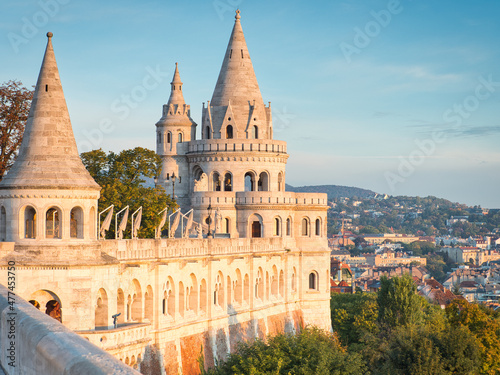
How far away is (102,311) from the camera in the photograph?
32500 millimetres

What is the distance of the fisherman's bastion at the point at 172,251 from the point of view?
30219mm

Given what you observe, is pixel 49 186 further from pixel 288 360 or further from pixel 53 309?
pixel 288 360

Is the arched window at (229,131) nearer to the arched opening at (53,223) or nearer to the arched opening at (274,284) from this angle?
the arched opening at (274,284)

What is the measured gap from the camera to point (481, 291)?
19712 centimetres

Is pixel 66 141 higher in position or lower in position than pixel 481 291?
higher

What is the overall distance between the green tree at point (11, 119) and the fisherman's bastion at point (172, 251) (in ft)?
22.9

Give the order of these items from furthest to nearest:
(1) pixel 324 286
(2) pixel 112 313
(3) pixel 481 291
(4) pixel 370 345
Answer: (3) pixel 481 291 → (1) pixel 324 286 → (4) pixel 370 345 → (2) pixel 112 313

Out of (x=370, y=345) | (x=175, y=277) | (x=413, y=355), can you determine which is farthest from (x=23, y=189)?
(x=370, y=345)

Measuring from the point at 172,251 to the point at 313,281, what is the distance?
2584 centimetres

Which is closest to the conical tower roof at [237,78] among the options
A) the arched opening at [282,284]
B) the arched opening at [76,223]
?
the arched opening at [282,284]

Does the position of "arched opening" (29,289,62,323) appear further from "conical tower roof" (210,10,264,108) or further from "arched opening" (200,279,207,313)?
"conical tower roof" (210,10,264,108)

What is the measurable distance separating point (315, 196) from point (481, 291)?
466 ft

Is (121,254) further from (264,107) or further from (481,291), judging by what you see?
(481,291)

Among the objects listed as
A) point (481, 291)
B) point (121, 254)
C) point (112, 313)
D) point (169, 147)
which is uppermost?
point (169, 147)
